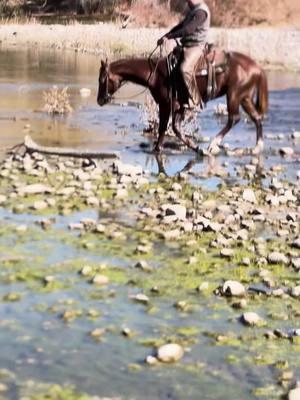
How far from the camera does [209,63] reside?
51.3 feet

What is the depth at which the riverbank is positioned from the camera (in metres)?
37.6

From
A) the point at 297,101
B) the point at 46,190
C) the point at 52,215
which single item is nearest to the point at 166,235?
the point at 52,215

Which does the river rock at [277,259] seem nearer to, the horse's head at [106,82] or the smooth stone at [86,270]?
the smooth stone at [86,270]

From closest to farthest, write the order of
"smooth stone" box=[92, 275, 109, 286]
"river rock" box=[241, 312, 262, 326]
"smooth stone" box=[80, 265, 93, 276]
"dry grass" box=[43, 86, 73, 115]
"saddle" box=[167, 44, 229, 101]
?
"river rock" box=[241, 312, 262, 326] → "smooth stone" box=[92, 275, 109, 286] → "smooth stone" box=[80, 265, 93, 276] → "saddle" box=[167, 44, 229, 101] → "dry grass" box=[43, 86, 73, 115]

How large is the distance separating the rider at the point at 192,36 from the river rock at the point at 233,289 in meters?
8.18

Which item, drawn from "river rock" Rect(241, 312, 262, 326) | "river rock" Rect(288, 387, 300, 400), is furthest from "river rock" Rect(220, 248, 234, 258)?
"river rock" Rect(288, 387, 300, 400)

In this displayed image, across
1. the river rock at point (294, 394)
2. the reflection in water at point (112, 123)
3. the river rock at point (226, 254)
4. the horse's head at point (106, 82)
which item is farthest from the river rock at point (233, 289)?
the horse's head at point (106, 82)

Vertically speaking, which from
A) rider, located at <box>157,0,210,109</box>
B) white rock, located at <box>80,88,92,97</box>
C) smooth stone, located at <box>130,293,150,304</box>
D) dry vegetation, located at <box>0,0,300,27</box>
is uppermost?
rider, located at <box>157,0,210,109</box>

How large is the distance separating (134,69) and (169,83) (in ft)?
2.15

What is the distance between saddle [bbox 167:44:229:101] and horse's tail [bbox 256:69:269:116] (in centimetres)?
88

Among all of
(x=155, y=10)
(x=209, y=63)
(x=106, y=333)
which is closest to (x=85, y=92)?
(x=209, y=63)

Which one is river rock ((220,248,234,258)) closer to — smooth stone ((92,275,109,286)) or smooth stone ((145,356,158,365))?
smooth stone ((92,275,109,286))

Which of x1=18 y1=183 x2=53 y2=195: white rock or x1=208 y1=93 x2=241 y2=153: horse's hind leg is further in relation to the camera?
x1=208 y1=93 x2=241 y2=153: horse's hind leg

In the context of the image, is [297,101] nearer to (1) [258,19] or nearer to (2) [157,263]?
(2) [157,263]
